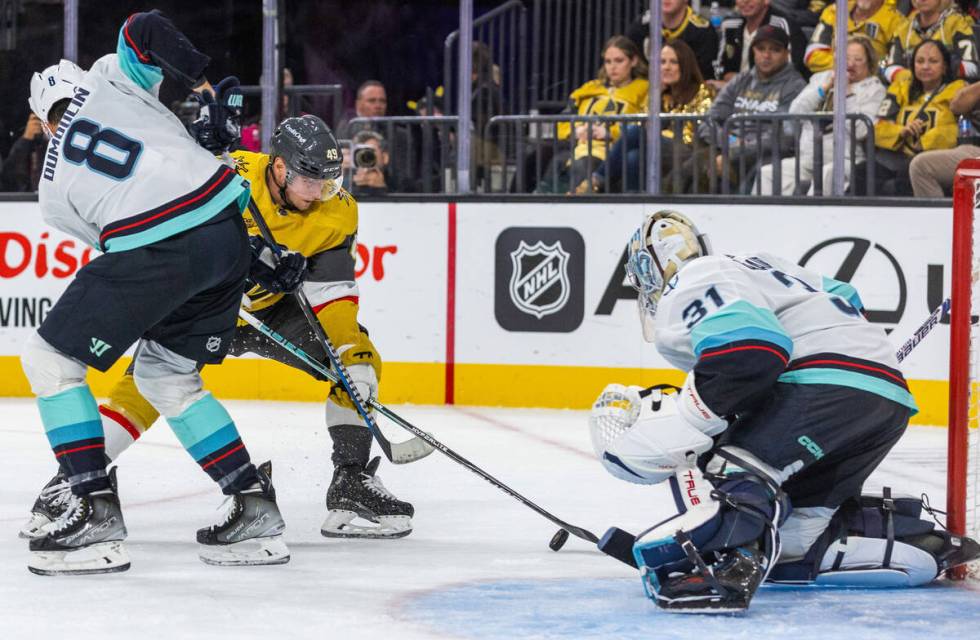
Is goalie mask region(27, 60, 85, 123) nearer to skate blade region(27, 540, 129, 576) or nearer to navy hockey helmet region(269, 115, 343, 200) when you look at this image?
navy hockey helmet region(269, 115, 343, 200)

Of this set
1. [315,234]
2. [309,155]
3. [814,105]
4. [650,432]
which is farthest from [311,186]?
[814,105]

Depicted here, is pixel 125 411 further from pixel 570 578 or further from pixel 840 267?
pixel 840 267

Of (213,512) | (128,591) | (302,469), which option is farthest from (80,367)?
(302,469)

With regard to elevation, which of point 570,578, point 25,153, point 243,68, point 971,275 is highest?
point 243,68

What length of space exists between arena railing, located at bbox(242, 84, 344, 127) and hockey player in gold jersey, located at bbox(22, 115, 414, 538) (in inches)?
103

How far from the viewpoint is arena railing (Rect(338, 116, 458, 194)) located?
5945 millimetres

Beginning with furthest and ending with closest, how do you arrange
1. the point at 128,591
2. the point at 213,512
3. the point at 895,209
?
the point at 895,209 → the point at 213,512 → the point at 128,591

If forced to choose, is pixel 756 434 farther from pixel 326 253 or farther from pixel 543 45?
pixel 543 45

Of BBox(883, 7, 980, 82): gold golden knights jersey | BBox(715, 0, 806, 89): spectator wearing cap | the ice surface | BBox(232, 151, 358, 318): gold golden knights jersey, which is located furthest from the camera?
BBox(232, 151, 358, 318): gold golden knights jersey

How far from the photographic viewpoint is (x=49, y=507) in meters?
3.13

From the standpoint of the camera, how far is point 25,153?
20.1 ft

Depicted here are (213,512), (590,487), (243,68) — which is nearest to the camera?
(213,512)

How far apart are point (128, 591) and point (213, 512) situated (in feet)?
2.90

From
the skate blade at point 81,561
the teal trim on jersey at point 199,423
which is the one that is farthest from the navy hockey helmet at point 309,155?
the skate blade at point 81,561
